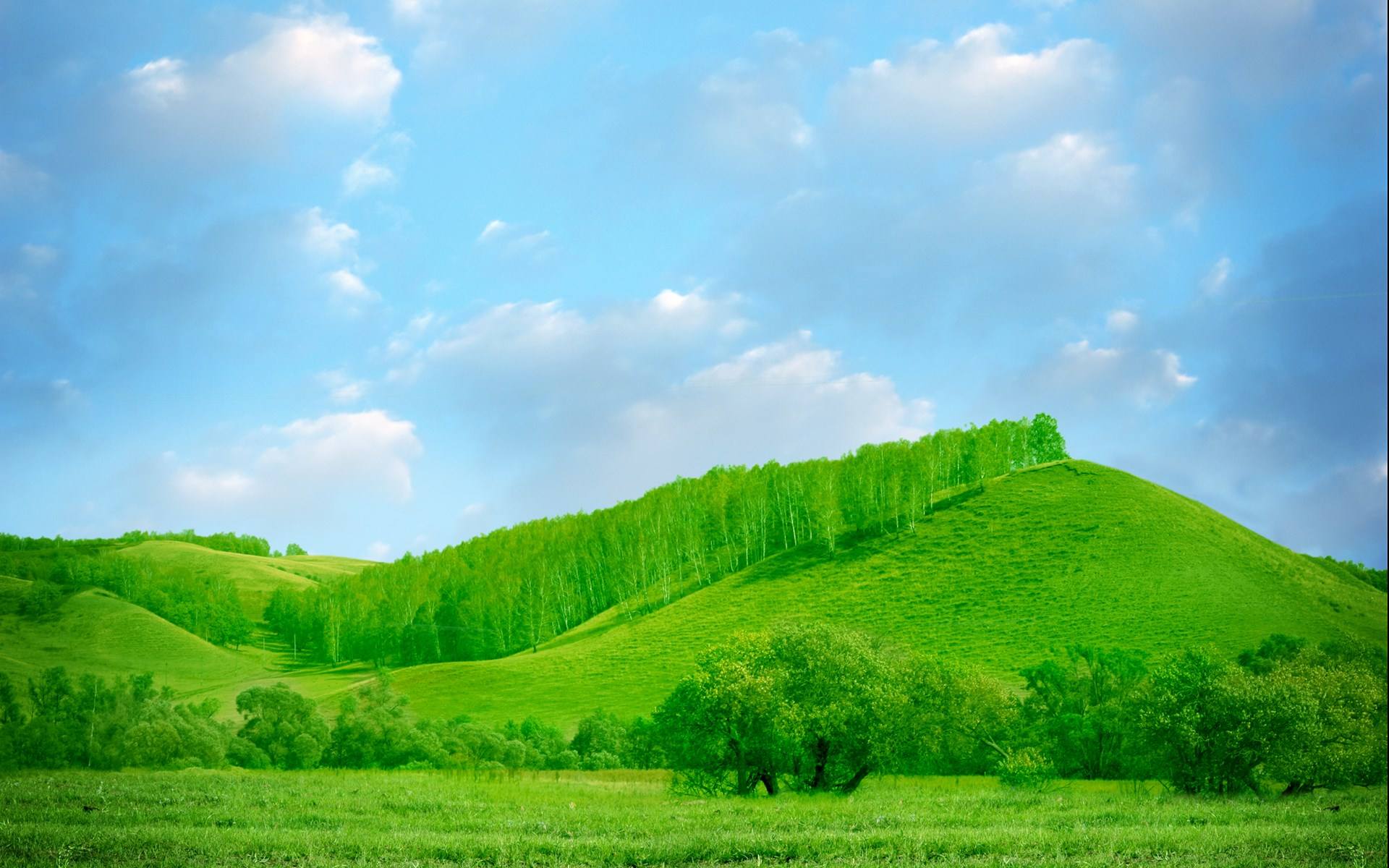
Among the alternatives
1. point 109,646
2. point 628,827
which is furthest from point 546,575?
point 628,827

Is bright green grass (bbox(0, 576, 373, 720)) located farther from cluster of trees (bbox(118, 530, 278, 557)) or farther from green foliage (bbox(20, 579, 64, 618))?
cluster of trees (bbox(118, 530, 278, 557))

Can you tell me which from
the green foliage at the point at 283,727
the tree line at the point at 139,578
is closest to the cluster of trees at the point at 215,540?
the tree line at the point at 139,578

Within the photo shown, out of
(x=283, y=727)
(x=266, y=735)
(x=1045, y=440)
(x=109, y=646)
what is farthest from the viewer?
(x=1045, y=440)

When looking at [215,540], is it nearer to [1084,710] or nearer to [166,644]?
[166,644]

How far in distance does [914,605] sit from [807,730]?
138 ft

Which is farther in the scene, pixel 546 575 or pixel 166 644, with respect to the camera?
pixel 546 575

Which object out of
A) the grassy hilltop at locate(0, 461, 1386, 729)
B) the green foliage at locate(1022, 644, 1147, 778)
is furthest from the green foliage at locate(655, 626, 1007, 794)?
the green foliage at locate(1022, 644, 1147, 778)

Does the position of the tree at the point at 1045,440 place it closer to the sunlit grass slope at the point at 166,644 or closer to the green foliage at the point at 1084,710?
the green foliage at the point at 1084,710

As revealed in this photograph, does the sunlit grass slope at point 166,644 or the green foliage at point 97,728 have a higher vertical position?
the sunlit grass slope at point 166,644

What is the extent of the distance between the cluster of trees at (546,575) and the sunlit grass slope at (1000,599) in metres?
1.32

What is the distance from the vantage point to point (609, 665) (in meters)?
43.8

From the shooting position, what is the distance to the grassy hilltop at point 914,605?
38.9 meters

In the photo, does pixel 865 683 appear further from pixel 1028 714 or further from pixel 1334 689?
pixel 1028 714

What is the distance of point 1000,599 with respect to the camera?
70.0 m
